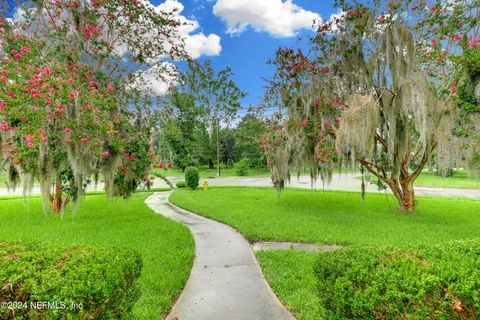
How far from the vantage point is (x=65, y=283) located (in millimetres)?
1656

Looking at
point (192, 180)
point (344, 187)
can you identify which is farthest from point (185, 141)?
point (344, 187)

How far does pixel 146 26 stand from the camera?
26.2 feet

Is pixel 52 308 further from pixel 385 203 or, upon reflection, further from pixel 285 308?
pixel 385 203

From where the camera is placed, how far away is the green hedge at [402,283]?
1525mm

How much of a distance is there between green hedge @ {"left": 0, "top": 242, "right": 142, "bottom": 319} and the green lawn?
1.91 meters

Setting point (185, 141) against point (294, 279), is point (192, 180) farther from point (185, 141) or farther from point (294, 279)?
point (185, 141)

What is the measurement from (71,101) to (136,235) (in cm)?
329

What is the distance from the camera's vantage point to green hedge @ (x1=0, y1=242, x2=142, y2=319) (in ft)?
4.98

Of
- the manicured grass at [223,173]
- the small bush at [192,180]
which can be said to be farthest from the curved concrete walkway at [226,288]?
the manicured grass at [223,173]

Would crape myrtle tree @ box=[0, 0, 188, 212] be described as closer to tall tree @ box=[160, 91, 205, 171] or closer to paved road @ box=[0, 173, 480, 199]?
paved road @ box=[0, 173, 480, 199]

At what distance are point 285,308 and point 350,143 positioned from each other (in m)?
4.43

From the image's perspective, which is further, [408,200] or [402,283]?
[408,200]

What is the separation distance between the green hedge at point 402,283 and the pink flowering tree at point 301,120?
491cm

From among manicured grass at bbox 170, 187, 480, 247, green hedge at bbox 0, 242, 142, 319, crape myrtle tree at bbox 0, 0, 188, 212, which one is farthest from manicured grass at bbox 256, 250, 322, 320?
crape myrtle tree at bbox 0, 0, 188, 212
